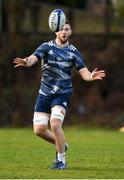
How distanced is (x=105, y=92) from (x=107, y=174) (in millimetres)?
24761

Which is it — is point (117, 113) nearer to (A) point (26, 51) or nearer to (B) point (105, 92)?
Result: (B) point (105, 92)

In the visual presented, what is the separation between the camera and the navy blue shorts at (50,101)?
13.0m

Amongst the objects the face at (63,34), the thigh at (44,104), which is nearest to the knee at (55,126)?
the thigh at (44,104)

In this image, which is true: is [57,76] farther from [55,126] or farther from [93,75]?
[55,126]

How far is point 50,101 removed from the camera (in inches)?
515

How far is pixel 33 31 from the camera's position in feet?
130

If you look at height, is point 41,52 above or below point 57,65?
above

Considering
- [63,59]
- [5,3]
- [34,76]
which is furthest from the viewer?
[5,3]

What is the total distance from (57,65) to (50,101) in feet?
1.91

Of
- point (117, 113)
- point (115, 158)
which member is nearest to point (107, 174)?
point (115, 158)

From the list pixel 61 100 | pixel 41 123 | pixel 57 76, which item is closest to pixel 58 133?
pixel 41 123

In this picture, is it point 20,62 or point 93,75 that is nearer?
point 20,62

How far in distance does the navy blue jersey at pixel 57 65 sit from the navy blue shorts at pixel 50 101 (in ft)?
0.22

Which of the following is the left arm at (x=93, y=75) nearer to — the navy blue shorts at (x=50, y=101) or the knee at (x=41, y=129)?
the navy blue shorts at (x=50, y=101)
